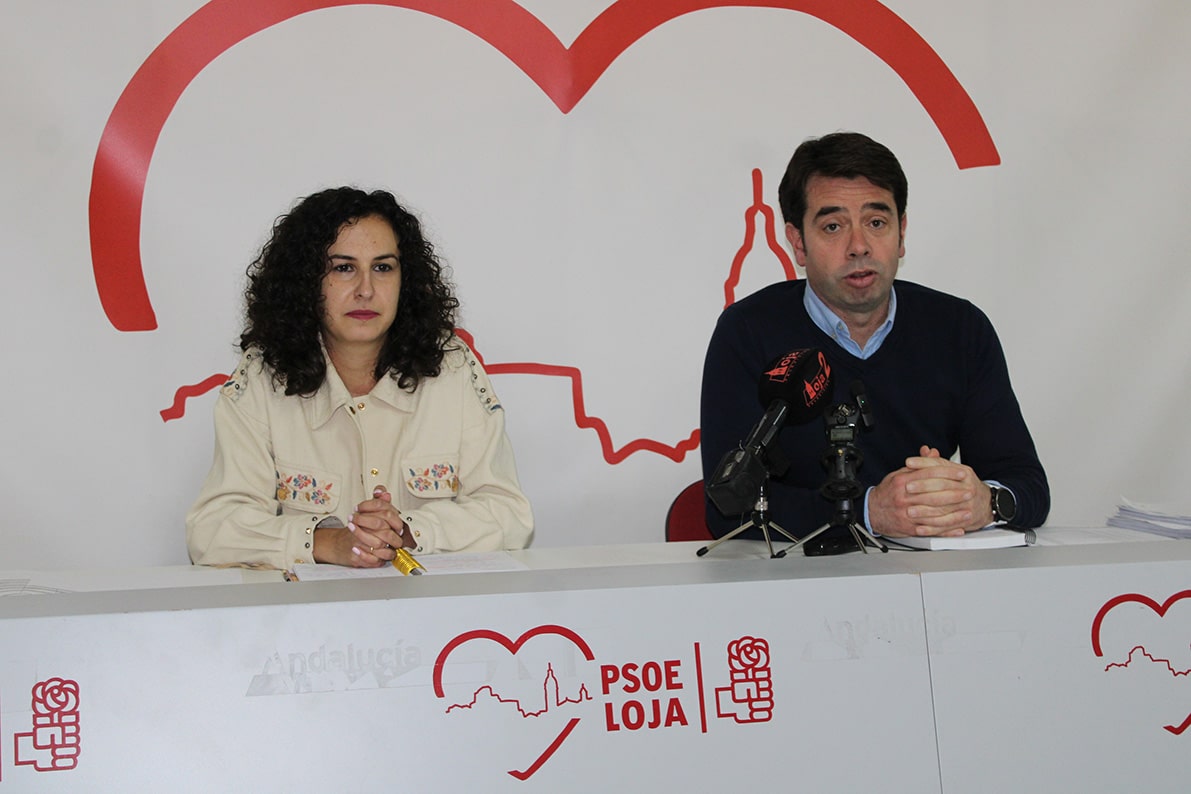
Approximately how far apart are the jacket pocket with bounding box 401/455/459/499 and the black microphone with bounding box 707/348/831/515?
0.76 metres

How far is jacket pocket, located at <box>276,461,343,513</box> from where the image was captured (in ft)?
6.79

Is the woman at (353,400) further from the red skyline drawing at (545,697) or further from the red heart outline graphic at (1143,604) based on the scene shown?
the red heart outline graphic at (1143,604)

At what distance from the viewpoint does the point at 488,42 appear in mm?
2734

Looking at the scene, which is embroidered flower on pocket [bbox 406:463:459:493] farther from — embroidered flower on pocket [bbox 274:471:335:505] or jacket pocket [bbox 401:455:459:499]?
embroidered flower on pocket [bbox 274:471:335:505]

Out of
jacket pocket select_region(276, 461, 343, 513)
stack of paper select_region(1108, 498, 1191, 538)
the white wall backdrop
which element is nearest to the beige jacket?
jacket pocket select_region(276, 461, 343, 513)

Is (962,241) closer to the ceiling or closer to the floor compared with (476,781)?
closer to the ceiling

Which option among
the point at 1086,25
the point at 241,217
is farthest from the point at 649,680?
the point at 1086,25

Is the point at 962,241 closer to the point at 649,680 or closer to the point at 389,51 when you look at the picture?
the point at 389,51

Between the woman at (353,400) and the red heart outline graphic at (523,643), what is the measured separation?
30.6 inches

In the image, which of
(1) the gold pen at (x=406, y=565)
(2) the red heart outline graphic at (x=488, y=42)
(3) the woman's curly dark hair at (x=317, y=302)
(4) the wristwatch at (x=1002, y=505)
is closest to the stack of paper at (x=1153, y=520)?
(4) the wristwatch at (x=1002, y=505)

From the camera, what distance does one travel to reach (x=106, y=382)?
8.44 ft

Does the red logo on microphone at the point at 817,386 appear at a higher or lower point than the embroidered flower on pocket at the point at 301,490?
higher

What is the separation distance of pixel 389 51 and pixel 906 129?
139 centimetres

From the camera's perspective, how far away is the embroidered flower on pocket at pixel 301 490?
207 centimetres
